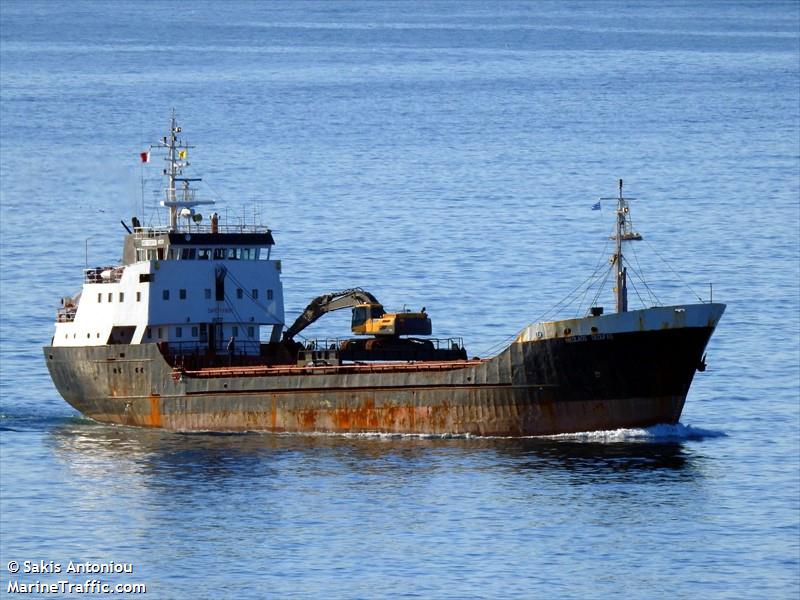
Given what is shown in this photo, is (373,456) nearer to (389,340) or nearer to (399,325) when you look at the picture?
(399,325)

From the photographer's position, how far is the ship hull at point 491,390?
63344mm

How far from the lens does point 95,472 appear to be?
203 feet

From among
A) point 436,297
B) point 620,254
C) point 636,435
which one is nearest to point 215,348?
point 636,435

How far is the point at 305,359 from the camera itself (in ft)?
224

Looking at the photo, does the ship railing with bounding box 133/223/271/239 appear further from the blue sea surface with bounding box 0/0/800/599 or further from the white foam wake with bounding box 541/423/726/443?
the white foam wake with bounding box 541/423/726/443

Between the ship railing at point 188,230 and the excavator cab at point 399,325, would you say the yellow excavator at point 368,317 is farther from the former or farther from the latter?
the ship railing at point 188,230

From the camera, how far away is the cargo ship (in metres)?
63.4

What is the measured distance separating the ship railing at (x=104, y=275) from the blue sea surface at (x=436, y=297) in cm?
504

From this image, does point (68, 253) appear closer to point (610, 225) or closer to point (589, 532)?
point (610, 225)

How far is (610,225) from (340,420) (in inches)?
2267

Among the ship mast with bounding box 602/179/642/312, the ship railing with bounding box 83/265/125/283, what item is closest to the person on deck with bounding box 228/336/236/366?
the ship railing with bounding box 83/265/125/283

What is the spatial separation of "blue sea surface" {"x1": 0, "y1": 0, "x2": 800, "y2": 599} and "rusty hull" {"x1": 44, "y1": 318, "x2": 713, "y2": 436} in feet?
2.80

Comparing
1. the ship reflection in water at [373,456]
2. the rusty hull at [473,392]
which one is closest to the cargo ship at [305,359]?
the rusty hull at [473,392]

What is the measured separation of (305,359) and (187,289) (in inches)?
218
